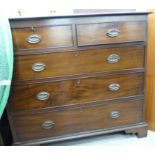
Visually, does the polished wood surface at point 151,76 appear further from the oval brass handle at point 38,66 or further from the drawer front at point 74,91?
the oval brass handle at point 38,66

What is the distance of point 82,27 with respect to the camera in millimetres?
1145

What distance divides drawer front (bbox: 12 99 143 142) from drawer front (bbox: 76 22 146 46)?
475 mm

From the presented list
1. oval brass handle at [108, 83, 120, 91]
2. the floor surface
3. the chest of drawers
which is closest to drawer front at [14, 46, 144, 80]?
the chest of drawers

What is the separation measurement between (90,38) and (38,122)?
71cm

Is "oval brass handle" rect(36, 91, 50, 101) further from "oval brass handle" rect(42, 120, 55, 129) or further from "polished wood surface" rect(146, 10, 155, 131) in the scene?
"polished wood surface" rect(146, 10, 155, 131)

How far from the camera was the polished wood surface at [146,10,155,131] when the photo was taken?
142cm

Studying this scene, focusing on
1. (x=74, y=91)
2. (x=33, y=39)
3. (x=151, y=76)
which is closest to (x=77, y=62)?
(x=74, y=91)

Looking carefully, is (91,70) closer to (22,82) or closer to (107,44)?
(107,44)

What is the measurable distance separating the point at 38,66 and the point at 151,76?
37.7 inches

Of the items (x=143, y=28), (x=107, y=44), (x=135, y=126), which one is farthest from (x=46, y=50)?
(x=135, y=126)

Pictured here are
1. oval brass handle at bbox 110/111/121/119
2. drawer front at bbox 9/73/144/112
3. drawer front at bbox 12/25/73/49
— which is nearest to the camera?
drawer front at bbox 12/25/73/49

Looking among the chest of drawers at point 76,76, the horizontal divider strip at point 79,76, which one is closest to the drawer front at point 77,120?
the chest of drawers at point 76,76

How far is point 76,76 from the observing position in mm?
1232

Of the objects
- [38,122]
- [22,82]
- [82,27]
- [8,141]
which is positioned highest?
[82,27]
